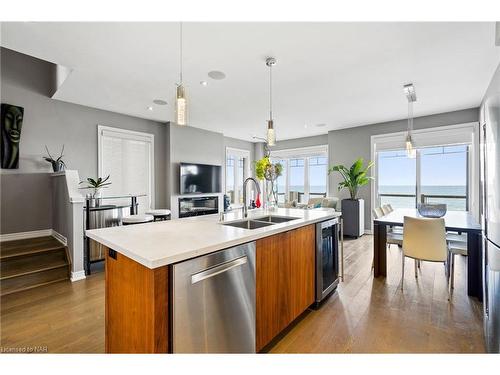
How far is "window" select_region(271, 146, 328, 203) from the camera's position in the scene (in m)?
7.12

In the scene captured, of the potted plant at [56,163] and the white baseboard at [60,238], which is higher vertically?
the potted plant at [56,163]

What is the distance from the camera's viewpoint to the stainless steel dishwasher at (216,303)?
1.17m

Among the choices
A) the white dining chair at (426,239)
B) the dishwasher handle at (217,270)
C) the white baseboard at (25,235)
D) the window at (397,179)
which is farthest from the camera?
the window at (397,179)

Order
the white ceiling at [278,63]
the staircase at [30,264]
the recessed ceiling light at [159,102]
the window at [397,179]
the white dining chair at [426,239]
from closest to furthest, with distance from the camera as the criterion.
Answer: the white ceiling at [278,63]
the white dining chair at [426,239]
the staircase at [30,264]
the recessed ceiling light at [159,102]
the window at [397,179]

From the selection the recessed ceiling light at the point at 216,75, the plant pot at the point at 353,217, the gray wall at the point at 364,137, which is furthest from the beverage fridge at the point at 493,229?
the gray wall at the point at 364,137

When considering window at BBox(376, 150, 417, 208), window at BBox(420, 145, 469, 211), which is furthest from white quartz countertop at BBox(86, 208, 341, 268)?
window at BBox(376, 150, 417, 208)

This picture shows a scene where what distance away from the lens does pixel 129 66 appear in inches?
113

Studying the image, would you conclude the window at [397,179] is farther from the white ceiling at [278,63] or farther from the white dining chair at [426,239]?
the white dining chair at [426,239]

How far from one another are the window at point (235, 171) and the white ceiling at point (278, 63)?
3.18m

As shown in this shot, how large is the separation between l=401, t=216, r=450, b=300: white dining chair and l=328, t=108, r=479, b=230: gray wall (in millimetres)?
3330

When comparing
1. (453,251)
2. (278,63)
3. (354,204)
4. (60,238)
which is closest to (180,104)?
(278,63)

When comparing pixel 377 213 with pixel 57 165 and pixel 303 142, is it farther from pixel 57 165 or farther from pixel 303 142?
pixel 57 165

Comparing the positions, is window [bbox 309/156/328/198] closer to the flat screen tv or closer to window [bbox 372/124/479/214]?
window [bbox 372/124/479/214]

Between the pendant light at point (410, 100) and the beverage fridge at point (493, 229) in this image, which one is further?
the pendant light at point (410, 100)
